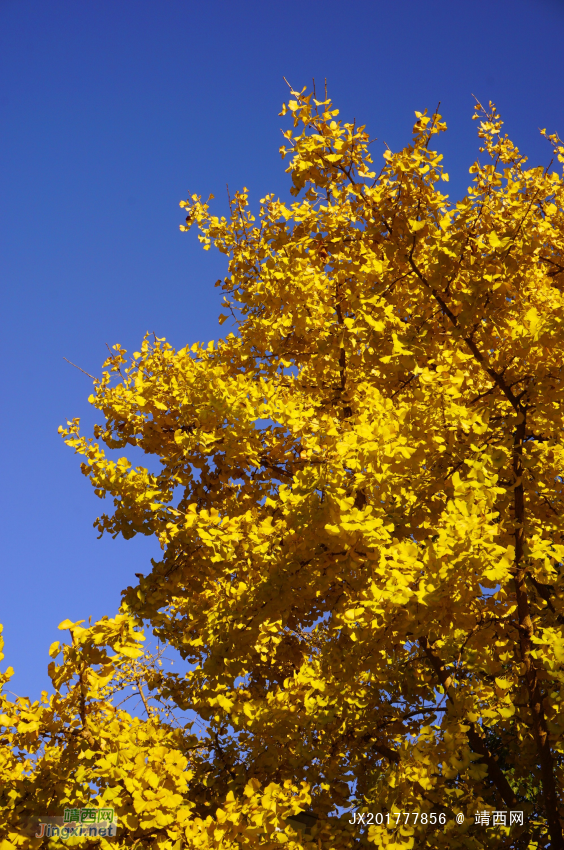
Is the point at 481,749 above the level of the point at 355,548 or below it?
below

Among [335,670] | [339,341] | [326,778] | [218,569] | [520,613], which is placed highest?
[339,341]

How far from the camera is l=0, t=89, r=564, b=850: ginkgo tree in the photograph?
292cm

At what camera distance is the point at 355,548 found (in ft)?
10.4

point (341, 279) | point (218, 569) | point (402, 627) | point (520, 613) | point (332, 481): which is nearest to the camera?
point (402, 627)

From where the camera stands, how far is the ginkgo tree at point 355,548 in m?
2.92

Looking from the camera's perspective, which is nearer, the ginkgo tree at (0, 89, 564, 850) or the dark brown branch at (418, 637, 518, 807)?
the ginkgo tree at (0, 89, 564, 850)

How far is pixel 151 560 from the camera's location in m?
4.42

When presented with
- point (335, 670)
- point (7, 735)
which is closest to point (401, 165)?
point (335, 670)

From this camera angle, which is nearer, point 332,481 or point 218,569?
point 332,481

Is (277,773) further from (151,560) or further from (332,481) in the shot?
(332,481)

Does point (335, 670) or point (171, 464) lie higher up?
point (171, 464)

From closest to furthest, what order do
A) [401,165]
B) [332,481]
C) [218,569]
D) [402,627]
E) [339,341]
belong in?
[402,627] → [332,481] → [401,165] → [218,569] → [339,341]

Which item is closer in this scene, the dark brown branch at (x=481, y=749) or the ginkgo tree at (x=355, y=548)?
the ginkgo tree at (x=355, y=548)

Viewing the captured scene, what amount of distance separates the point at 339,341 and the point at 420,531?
149cm
